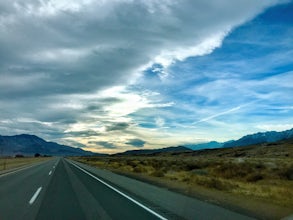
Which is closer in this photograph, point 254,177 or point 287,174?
point 254,177

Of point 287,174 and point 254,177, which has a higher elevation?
point 287,174

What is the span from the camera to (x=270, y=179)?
27.5 m

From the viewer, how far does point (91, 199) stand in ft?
49.5

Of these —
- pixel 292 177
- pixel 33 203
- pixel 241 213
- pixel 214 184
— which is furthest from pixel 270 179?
pixel 33 203

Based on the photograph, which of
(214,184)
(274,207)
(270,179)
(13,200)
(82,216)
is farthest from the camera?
(270,179)

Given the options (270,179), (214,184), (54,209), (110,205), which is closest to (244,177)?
(270,179)

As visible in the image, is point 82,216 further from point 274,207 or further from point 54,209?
point 274,207

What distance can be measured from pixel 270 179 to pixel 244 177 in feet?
7.33

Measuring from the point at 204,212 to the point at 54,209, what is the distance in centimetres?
468

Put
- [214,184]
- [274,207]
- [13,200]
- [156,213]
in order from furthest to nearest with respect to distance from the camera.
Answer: [214,184] → [13,200] → [274,207] → [156,213]

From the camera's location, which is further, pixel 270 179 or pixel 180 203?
pixel 270 179

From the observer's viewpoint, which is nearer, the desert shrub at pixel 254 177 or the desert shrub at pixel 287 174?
the desert shrub at pixel 254 177

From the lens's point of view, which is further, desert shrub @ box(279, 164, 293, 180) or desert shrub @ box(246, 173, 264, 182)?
desert shrub @ box(279, 164, 293, 180)

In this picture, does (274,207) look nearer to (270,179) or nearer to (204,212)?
(204,212)
